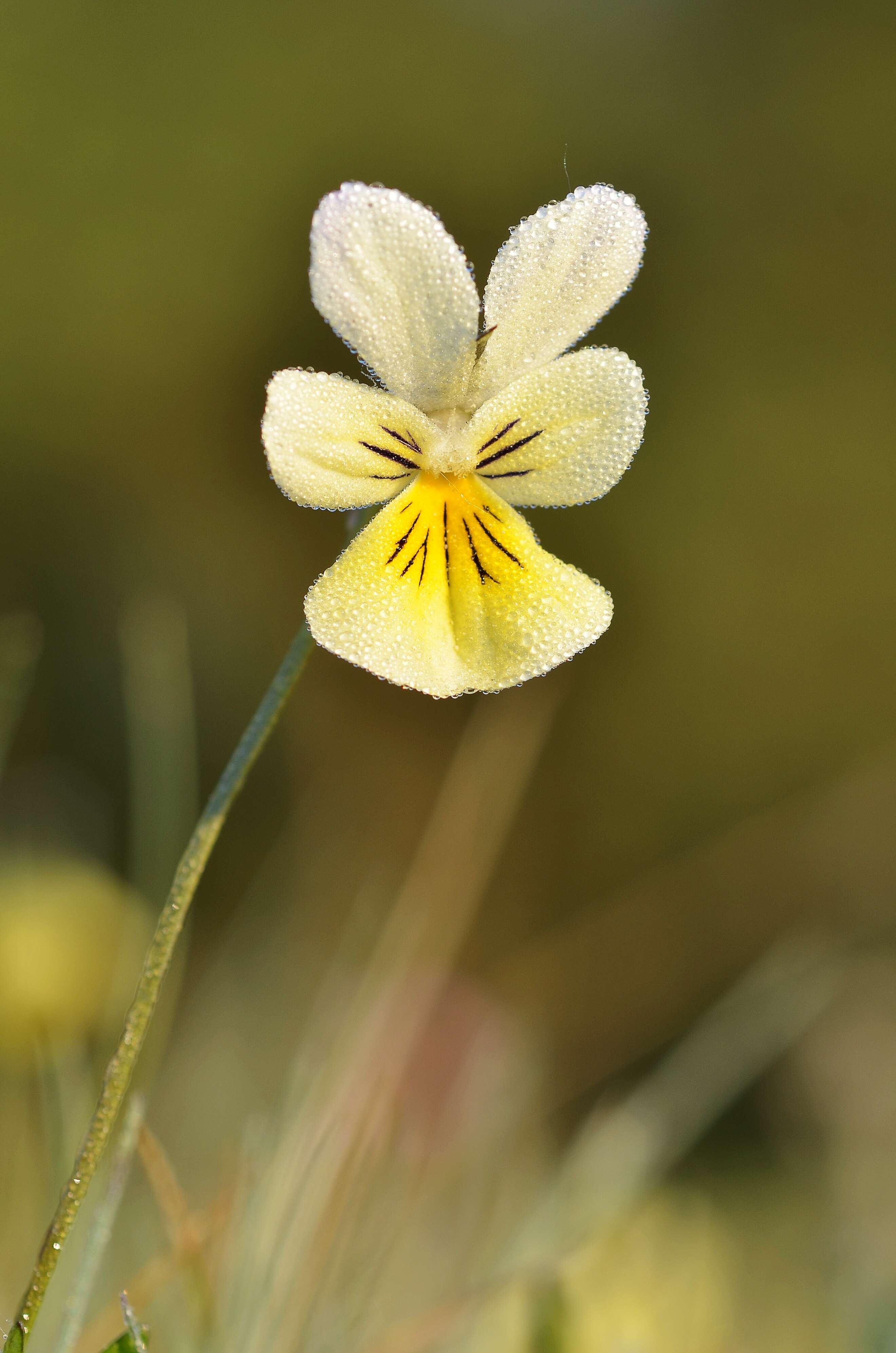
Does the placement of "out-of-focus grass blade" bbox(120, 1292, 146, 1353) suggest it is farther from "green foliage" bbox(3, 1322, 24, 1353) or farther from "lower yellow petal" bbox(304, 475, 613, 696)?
"lower yellow petal" bbox(304, 475, 613, 696)

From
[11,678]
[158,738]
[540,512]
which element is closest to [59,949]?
[158,738]

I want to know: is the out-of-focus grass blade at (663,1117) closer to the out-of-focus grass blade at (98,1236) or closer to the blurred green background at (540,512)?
the out-of-focus grass blade at (98,1236)

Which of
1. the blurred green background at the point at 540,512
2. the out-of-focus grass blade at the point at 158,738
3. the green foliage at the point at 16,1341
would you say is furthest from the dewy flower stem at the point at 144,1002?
the blurred green background at the point at 540,512

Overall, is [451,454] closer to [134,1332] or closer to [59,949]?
[134,1332]

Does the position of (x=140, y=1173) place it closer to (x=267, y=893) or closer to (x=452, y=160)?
(x=267, y=893)

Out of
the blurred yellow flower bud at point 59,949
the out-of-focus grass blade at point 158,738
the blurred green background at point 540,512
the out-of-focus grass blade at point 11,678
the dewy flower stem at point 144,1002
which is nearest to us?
the dewy flower stem at point 144,1002

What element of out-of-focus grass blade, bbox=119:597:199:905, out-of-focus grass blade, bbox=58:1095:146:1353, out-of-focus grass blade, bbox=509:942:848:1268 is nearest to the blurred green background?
out-of-focus grass blade, bbox=119:597:199:905
